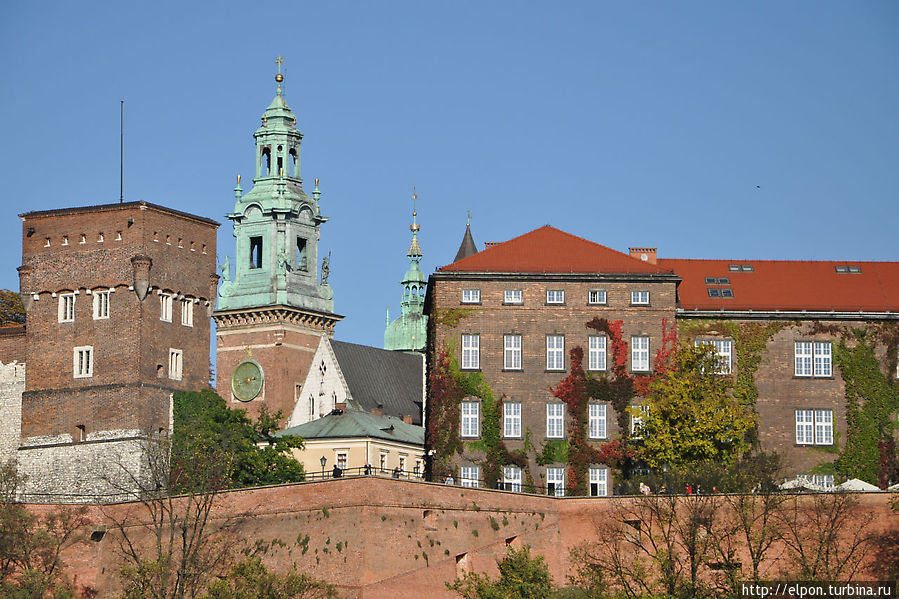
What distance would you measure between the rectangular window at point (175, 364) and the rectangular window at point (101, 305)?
159 inches

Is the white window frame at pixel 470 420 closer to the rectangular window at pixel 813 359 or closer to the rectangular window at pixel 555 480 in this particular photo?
the rectangular window at pixel 555 480

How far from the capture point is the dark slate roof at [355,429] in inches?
4102

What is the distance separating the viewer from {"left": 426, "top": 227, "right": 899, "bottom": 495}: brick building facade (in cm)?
8650

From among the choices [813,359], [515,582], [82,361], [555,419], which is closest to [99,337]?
[82,361]

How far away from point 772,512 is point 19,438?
4551cm

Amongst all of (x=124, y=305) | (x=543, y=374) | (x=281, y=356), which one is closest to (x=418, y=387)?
(x=281, y=356)

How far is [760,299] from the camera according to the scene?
90.2 m

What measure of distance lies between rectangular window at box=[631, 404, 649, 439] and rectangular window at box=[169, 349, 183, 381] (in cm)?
3078

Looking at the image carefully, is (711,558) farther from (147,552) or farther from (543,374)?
(147,552)

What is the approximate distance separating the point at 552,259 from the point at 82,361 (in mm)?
29485

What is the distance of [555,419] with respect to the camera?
86750mm

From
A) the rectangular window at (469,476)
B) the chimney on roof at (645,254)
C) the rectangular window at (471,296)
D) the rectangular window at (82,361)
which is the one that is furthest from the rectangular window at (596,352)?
the rectangular window at (82,361)

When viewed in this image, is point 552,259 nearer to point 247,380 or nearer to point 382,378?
point 382,378

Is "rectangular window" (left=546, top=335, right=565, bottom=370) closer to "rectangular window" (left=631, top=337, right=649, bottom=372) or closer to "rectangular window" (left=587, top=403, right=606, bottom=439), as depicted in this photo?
"rectangular window" (left=587, top=403, right=606, bottom=439)
